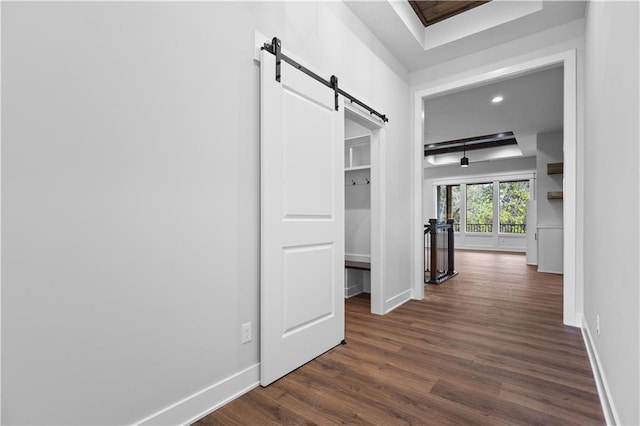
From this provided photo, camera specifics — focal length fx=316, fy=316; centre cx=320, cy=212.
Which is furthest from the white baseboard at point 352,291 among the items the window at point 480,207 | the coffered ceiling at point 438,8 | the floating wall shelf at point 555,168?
the window at point 480,207

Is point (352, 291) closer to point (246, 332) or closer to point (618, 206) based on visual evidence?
point (246, 332)

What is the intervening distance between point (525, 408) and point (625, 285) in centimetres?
84

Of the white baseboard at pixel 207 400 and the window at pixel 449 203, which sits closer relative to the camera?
the white baseboard at pixel 207 400

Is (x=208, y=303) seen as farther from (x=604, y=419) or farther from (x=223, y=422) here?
(x=604, y=419)

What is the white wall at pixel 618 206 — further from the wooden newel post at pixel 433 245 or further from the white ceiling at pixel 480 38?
the wooden newel post at pixel 433 245

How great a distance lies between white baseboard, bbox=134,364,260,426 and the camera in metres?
1.41

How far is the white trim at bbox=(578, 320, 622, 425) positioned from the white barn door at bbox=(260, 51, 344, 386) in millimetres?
1523

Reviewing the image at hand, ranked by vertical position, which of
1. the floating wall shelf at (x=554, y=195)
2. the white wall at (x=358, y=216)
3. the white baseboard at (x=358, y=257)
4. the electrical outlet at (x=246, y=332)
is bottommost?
the electrical outlet at (x=246, y=332)

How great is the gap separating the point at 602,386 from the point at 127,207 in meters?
2.47

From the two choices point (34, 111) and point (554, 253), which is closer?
point (34, 111)

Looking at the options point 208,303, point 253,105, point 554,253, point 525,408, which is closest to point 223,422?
point 208,303

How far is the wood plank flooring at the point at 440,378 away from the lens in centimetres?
154

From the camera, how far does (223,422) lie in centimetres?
150

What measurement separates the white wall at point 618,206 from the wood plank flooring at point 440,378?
0.30 meters
